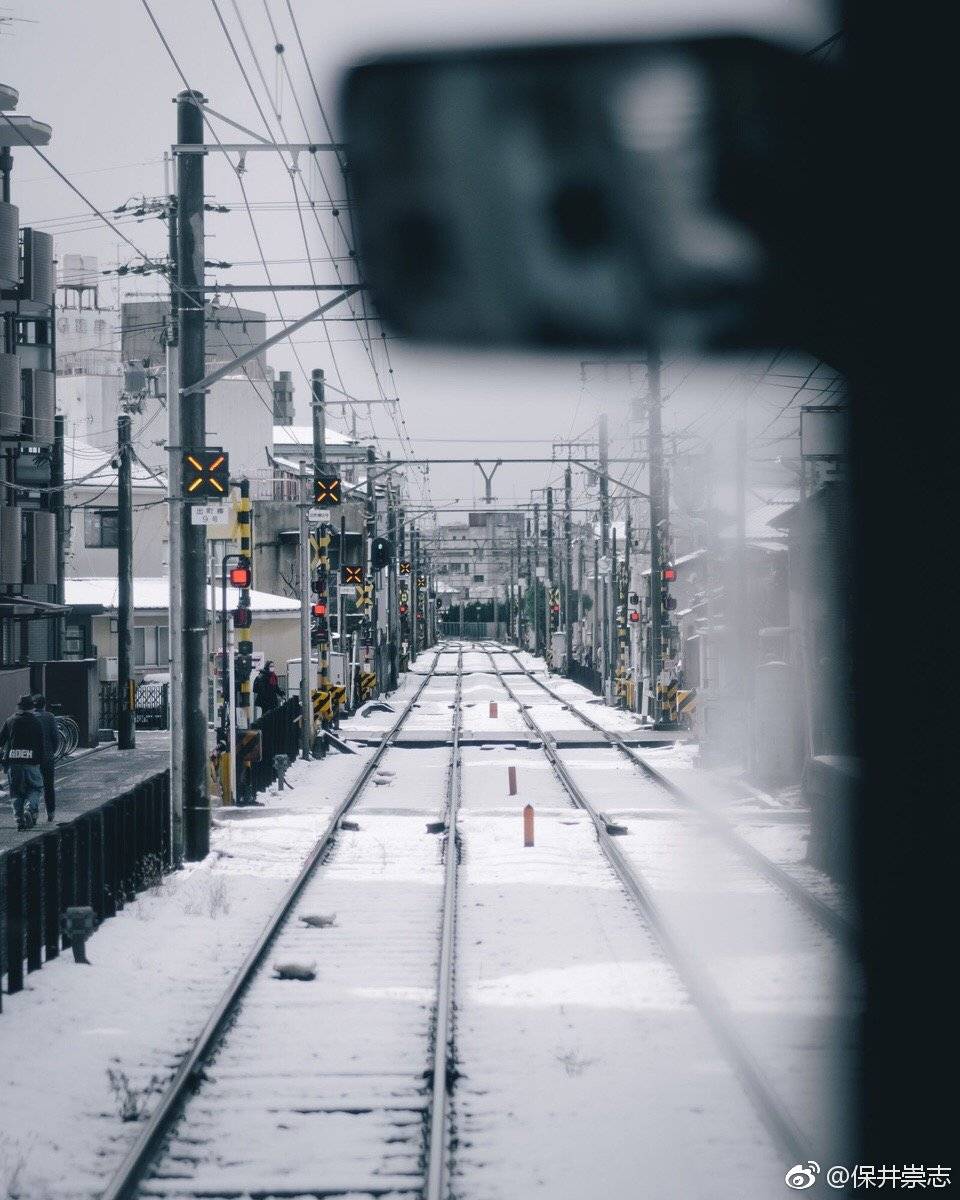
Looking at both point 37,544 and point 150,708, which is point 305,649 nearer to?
point 37,544

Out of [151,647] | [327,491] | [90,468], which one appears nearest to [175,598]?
[327,491]

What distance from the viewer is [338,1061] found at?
7.58m

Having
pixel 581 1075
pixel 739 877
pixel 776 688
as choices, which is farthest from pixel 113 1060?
pixel 776 688

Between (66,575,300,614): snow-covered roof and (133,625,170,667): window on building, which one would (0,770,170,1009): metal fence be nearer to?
(66,575,300,614): snow-covered roof

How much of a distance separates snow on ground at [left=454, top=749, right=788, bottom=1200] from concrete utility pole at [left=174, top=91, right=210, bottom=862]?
3322 millimetres

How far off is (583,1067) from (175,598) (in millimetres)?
7921

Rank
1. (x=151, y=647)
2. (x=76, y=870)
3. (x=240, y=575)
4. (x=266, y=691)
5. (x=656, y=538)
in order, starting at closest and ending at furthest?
(x=76, y=870) → (x=240, y=575) → (x=266, y=691) → (x=656, y=538) → (x=151, y=647)

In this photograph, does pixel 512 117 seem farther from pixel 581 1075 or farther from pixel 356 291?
pixel 581 1075

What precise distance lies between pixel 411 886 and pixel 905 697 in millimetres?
10453

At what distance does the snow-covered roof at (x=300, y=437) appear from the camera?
2881 inches

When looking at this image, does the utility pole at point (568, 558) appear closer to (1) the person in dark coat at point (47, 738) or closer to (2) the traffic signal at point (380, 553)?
(2) the traffic signal at point (380, 553)

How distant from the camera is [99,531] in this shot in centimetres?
4356

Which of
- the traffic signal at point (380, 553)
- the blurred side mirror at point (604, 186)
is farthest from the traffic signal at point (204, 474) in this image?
the traffic signal at point (380, 553)

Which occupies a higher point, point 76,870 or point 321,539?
point 321,539
